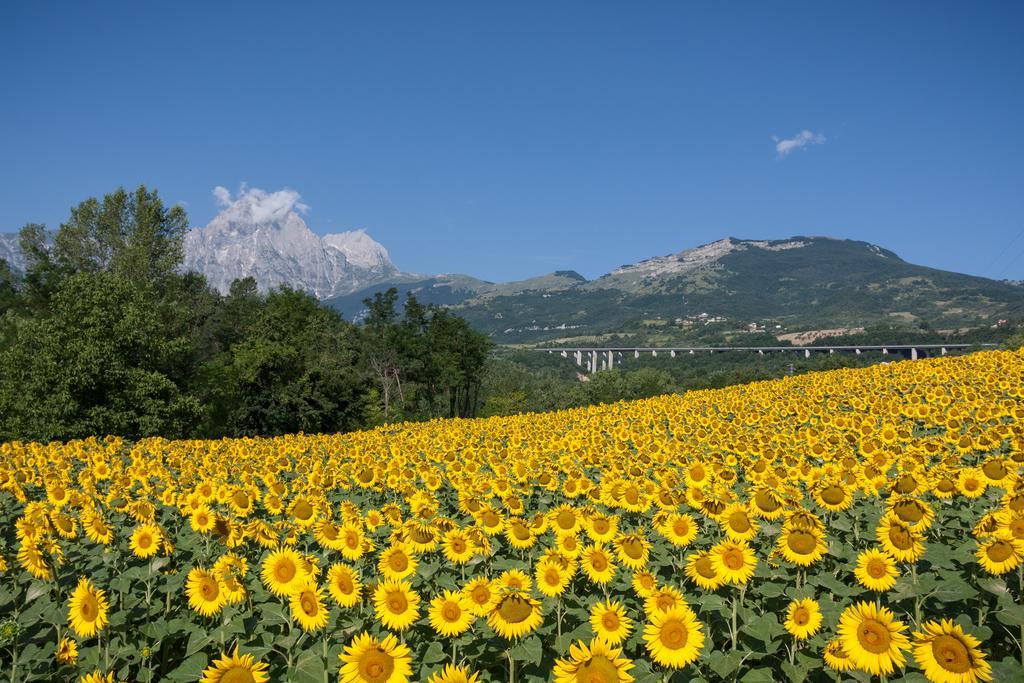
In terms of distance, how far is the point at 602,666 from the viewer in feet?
9.62

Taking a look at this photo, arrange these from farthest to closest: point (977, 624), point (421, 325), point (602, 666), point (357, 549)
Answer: point (421, 325), point (357, 549), point (977, 624), point (602, 666)

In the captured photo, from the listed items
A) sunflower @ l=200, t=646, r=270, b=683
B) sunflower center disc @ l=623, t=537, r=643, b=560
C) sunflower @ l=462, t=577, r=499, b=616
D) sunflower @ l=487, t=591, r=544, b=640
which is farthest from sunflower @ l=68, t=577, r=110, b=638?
sunflower center disc @ l=623, t=537, r=643, b=560

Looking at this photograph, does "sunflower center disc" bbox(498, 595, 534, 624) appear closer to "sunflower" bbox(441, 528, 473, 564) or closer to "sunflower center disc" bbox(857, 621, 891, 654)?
"sunflower" bbox(441, 528, 473, 564)

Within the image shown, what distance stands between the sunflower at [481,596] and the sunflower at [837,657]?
1.97m

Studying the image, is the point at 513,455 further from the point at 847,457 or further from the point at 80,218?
the point at 80,218

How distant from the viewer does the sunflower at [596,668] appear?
291 cm

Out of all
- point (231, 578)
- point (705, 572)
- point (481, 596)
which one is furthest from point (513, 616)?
point (231, 578)

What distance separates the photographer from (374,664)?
3.29 metres

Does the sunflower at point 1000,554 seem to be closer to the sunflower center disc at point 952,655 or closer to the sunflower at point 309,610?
the sunflower center disc at point 952,655

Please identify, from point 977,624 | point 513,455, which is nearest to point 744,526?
point 977,624

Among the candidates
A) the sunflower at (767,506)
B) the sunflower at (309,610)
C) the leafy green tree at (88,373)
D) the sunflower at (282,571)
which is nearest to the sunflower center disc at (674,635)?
the sunflower at (767,506)

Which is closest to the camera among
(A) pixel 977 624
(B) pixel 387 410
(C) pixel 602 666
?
(C) pixel 602 666

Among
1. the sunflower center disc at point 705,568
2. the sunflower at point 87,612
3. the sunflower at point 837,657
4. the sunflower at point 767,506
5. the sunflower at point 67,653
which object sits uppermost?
the sunflower at point 767,506

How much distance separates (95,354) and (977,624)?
41147 millimetres
